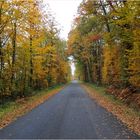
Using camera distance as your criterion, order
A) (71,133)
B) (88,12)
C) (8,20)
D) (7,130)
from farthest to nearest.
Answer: (88,12) < (8,20) < (7,130) < (71,133)

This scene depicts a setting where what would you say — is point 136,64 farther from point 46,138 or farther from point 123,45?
point 46,138

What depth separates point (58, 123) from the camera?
14.6m

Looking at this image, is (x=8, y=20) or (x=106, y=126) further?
(x=8, y=20)

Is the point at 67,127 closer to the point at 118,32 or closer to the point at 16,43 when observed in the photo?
the point at 118,32

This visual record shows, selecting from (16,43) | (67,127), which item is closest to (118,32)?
(16,43)

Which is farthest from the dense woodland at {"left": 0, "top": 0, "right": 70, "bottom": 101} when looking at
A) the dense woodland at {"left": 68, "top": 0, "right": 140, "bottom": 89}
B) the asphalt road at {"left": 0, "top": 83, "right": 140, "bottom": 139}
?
the asphalt road at {"left": 0, "top": 83, "right": 140, "bottom": 139}

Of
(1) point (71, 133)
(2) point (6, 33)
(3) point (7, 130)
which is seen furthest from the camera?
(2) point (6, 33)

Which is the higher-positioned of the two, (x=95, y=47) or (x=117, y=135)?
(x=95, y=47)

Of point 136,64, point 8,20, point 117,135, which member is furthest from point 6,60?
point 117,135

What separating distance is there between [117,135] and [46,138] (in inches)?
101

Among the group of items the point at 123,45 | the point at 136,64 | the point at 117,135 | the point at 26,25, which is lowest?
the point at 117,135

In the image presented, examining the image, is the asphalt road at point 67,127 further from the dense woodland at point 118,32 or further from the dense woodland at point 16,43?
the dense woodland at point 16,43

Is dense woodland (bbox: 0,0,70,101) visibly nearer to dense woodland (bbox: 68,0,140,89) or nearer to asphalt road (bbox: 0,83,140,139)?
dense woodland (bbox: 68,0,140,89)

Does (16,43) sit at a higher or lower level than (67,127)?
higher
